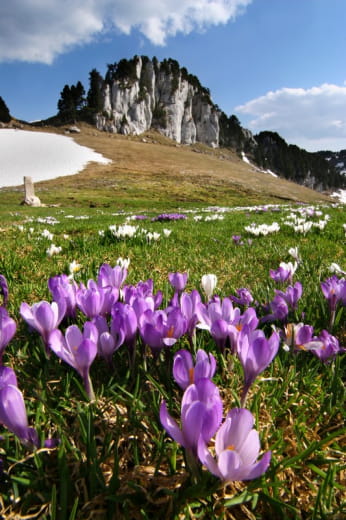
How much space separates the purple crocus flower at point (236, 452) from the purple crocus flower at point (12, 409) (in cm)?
52

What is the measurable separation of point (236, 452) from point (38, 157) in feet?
217

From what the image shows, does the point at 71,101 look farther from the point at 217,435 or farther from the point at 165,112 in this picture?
the point at 217,435

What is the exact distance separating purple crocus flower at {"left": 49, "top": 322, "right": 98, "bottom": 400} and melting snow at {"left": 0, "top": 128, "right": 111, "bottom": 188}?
159 ft

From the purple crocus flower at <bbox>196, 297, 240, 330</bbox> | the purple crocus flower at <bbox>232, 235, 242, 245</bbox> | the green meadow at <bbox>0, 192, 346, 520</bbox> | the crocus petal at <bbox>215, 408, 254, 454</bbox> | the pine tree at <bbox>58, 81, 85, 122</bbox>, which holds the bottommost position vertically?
the green meadow at <bbox>0, 192, 346, 520</bbox>

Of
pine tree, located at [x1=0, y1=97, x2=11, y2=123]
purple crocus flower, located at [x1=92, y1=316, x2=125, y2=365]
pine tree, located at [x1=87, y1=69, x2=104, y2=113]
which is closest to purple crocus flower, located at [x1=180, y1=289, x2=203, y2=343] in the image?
purple crocus flower, located at [x1=92, y1=316, x2=125, y2=365]

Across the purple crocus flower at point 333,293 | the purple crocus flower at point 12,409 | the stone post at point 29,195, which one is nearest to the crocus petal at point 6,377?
the purple crocus flower at point 12,409

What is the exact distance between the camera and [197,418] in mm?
744

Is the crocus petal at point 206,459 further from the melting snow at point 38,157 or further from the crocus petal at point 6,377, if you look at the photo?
the melting snow at point 38,157

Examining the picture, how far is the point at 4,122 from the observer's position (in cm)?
8675

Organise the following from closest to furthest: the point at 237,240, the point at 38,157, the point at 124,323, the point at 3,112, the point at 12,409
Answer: the point at 12,409 < the point at 124,323 < the point at 237,240 < the point at 38,157 < the point at 3,112

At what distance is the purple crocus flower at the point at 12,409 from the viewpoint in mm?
828

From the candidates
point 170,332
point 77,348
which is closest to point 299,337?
point 170,332

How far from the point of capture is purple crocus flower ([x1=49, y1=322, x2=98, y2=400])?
1.06 meters

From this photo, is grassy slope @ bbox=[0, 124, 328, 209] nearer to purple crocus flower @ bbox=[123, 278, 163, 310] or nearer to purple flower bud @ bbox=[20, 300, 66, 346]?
purple crocus flower @ bbox=[123, 278, 163, 310]
